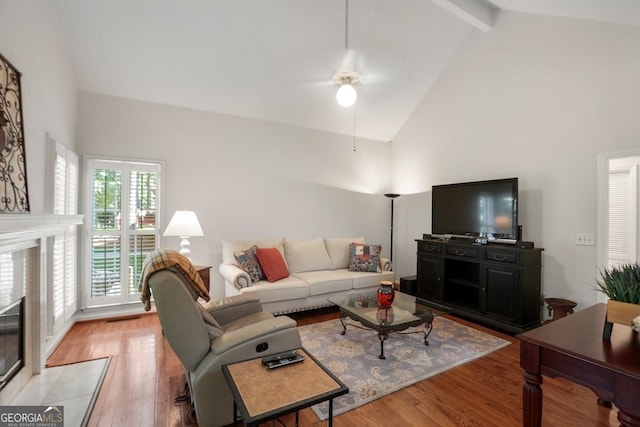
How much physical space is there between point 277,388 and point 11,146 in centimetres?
230

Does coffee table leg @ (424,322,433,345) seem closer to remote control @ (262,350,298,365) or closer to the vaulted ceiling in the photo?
remote control @ (262,350,298,365)

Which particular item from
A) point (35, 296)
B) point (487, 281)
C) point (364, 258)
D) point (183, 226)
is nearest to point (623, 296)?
point (487, 281)

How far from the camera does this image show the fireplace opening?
6.16 feet

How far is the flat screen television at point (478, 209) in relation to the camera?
3.36 meters

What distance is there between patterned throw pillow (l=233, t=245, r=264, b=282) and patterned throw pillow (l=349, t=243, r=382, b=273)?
1339 mm

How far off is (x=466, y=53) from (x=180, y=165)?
161 inches

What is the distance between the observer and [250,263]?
11.7ft

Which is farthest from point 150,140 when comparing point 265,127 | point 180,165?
point 265,127

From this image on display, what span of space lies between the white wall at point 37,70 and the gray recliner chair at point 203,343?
1.62 meters

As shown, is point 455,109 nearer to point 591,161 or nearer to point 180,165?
point 591,161

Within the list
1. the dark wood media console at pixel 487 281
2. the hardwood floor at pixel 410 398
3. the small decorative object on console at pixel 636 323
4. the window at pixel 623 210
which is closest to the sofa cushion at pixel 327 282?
the dark wood media console at pixel 487 281

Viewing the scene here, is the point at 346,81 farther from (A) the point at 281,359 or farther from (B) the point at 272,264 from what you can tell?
(A) the point at 281,359

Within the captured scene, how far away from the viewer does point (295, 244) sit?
4.23 metres

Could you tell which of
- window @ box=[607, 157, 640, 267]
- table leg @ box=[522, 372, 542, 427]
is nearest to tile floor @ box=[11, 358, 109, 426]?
table leg @ box=[522, 372, 542, 427]
